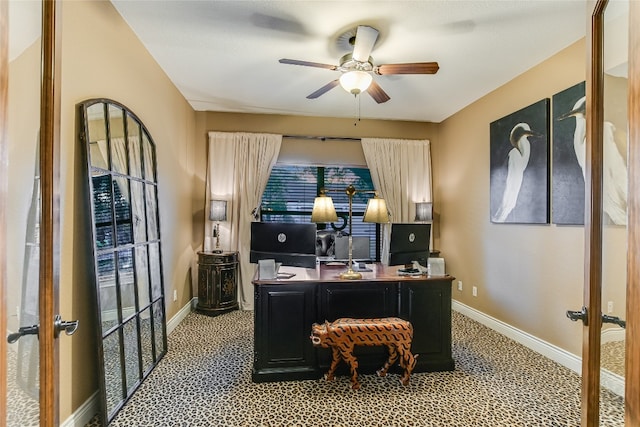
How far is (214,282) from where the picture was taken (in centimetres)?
423

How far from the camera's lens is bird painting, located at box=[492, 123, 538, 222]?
332cm

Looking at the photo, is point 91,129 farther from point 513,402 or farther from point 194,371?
→ point 513,402

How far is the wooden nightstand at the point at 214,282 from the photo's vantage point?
13.8 ft

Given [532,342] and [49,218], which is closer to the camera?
[49,218]

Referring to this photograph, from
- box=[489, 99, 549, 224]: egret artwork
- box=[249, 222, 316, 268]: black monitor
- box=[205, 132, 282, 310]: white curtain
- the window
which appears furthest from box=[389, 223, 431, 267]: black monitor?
box=[205, 132, 282, 310]: white curtain

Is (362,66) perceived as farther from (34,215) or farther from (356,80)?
(34,215)

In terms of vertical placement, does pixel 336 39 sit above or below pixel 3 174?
above

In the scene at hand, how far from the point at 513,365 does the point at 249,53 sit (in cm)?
371

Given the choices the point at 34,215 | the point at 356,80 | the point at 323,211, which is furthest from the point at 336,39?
the point at 34,215

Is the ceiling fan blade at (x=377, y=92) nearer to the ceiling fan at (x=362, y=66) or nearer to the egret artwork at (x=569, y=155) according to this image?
the ceiling fan at (x=362, y=66)

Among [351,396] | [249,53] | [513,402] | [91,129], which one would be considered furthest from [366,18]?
[513,402]

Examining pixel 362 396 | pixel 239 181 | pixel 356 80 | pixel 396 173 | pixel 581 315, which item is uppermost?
pixel 356 80

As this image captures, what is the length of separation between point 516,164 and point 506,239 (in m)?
0.84

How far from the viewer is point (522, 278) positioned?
3.40 meters
